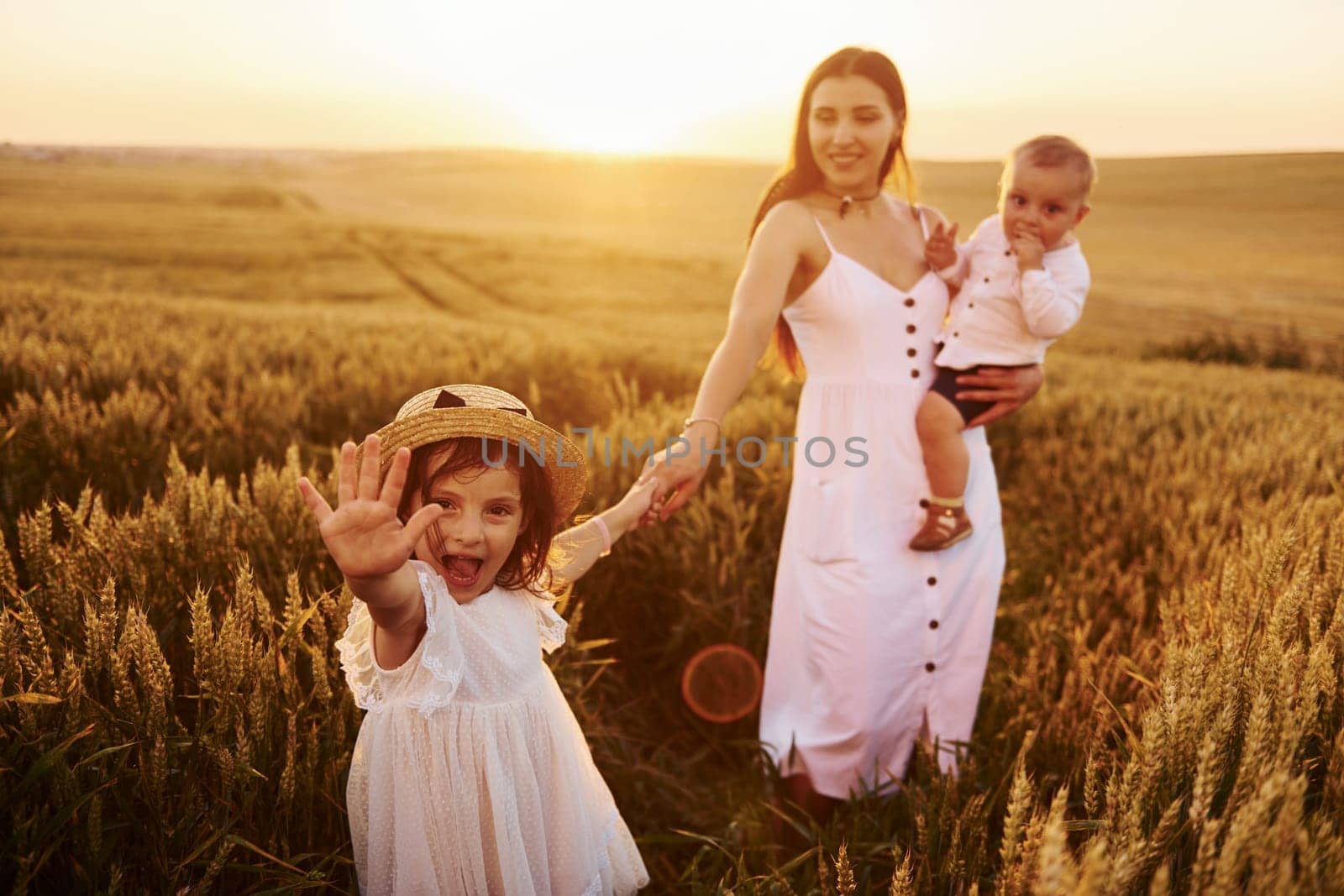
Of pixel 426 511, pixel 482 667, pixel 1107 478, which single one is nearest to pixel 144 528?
pixel 482 667

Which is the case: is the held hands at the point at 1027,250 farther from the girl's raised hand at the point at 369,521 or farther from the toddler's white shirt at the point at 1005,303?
the girl's raised hand at the point at 369,521

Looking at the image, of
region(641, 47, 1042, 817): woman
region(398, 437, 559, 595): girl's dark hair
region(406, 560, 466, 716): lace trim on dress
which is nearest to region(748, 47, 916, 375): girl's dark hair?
region(641, 47, 1042, 817): woman

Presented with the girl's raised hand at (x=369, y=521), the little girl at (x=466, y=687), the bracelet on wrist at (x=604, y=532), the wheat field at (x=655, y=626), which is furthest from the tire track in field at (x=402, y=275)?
the girl's raised hand at (x=369, y=521)

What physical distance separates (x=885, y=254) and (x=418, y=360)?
155 inches

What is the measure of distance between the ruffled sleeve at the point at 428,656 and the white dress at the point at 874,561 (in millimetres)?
1367

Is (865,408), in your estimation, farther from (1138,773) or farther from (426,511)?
(426,511)

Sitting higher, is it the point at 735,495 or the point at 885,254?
the point at 885,254

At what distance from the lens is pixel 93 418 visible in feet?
11.5

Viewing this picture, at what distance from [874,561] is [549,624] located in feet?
3.77

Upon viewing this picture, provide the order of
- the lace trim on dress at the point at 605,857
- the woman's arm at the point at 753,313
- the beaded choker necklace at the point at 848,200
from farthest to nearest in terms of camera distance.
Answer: the beaded choker necklace at the point at 848,200
the woman's arm at the point at 753,313
the lace trim on dress at the point at 605,857

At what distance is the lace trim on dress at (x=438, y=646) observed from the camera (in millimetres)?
1538

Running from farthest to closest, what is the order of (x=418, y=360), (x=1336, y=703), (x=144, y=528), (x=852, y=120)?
(x=418, y=360) → (x=852, y=120) → (x=144, y=528) → (x=1336, y=703)

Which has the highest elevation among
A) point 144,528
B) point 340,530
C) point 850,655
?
point 340,530

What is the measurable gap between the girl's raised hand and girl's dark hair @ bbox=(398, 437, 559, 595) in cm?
16
